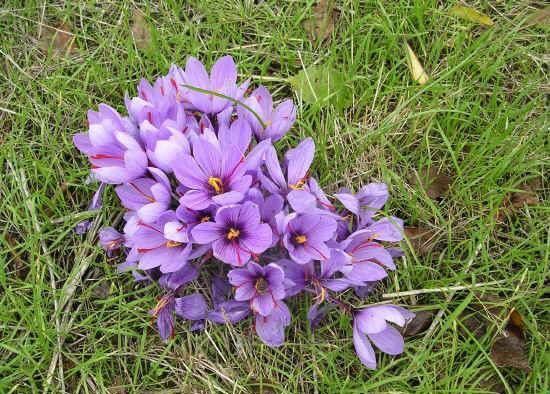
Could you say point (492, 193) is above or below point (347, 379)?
above

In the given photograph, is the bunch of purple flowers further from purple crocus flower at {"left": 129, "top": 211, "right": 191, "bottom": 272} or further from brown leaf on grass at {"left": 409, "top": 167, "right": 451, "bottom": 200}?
brown leaf on grass at {"left": 409, "top": 167, "right": 451, "bottom": 200}

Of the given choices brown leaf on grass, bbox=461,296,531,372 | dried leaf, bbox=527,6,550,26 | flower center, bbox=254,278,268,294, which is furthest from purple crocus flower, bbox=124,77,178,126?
dried leaf, bbox=527,6,550,26

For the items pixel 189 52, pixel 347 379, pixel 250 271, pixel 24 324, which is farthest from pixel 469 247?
pixel 24 324

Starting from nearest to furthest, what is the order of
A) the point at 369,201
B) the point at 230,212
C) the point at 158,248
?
1. the point at 230,212
2. the point at 158,248
3. the point at 369,201

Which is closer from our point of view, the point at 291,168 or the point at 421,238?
the point at 291,168

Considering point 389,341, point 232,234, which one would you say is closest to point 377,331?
point 389,341

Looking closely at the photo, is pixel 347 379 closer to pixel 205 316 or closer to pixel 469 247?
pixel 205 316

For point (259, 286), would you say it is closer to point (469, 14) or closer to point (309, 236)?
point (309, 236)
